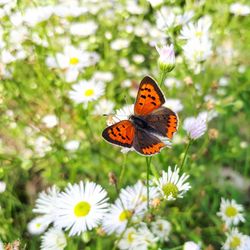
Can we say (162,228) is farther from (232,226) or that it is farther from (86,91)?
(86,91)

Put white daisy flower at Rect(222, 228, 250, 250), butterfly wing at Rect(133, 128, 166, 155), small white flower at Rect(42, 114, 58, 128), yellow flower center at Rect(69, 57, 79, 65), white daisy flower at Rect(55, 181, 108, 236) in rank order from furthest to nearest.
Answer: yellow flower center at Rect(69, 57, 79, 65)
small white flower at Rect(42, 114, 58, 128)
white daisy flower at Rect(222, 228, 250, 250)
white daisy flower at Rect(55, 181, 108, 236)
butterfly wing at Rect(133, 128, 166, 155)

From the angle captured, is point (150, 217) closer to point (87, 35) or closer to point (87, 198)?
point (87, 198)

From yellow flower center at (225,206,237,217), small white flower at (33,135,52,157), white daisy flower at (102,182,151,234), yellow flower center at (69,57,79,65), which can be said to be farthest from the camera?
yellow flower center at (69,57,79,65)

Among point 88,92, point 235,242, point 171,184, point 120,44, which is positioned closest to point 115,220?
point 171,184

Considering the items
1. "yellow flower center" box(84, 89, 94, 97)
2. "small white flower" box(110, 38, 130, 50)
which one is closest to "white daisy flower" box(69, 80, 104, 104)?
"yellow flower center" box(84, 89, 94, 97)

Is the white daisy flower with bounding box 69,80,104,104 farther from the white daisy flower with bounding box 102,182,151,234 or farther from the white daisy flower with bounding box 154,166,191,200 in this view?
the white daisy flower with bounding box 154,166,191,200

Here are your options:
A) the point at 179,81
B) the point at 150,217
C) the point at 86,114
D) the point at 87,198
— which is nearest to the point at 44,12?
the point at 86,114

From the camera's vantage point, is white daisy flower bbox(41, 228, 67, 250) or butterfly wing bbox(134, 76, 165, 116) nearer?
butterfly wing bbox(134, 76, 165, 116)
